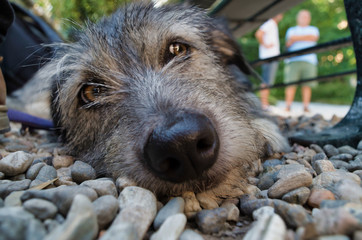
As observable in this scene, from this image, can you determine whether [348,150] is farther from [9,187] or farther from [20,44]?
[20,44]

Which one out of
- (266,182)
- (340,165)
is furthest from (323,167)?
(266,182)

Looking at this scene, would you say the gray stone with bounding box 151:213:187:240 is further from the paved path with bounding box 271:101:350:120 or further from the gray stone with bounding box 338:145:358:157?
the paved path with bounding box 271:101:350:120

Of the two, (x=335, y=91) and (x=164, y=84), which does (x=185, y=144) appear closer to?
(x=164, y=84)

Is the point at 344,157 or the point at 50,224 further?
the point at 344,157

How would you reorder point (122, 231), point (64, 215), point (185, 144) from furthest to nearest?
point (185, 144) < point (64, 215) < point (122, 231)

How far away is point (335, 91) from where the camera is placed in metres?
19.4

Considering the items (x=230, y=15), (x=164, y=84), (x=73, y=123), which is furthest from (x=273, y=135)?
(x=230, y=15)

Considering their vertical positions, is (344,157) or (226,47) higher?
(226,47)

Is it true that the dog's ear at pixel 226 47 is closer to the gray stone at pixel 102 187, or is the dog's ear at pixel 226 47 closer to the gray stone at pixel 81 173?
the gray stone at pixel 81 173

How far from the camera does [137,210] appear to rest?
4.66 feet

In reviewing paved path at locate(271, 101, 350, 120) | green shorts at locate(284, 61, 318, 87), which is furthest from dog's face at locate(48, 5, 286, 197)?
green shorts at locate(284, 61, 318, 87)

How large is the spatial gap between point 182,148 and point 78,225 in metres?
0.65

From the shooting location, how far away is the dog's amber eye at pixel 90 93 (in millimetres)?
2932

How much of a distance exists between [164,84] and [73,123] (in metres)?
1.32
